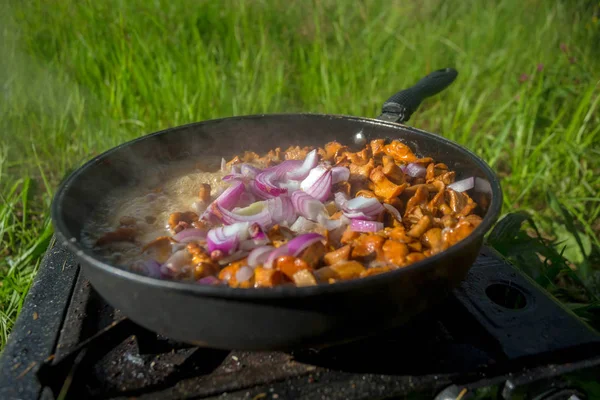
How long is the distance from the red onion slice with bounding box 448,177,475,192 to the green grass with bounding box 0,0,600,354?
1.55 meters

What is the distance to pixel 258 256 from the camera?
1562 mm

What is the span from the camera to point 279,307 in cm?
127

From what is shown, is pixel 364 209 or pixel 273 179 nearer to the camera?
pixel 364 209

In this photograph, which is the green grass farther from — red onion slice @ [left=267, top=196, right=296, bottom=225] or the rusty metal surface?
red onion slice @ [left=267, top=196, right=296, bottom=225]

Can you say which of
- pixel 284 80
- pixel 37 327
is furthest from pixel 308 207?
pixel 284 80

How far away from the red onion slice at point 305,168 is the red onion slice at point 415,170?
0.39 m

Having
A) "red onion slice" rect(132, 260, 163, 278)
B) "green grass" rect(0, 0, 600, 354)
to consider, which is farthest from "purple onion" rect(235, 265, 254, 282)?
"green grass" rect(0, 0, 600, 354)

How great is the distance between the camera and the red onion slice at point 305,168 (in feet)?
7.01

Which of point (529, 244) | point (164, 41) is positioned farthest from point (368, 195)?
point (164, 41)

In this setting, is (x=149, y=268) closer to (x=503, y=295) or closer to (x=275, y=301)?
(x=275, y=301)

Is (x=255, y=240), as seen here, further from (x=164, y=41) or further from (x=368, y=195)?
(x=164, y=41)

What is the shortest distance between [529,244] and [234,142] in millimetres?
1674

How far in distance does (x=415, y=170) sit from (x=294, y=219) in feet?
1.94

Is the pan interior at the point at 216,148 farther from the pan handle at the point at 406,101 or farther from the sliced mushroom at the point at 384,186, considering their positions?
the sliced mushroom at the point at 384,186
